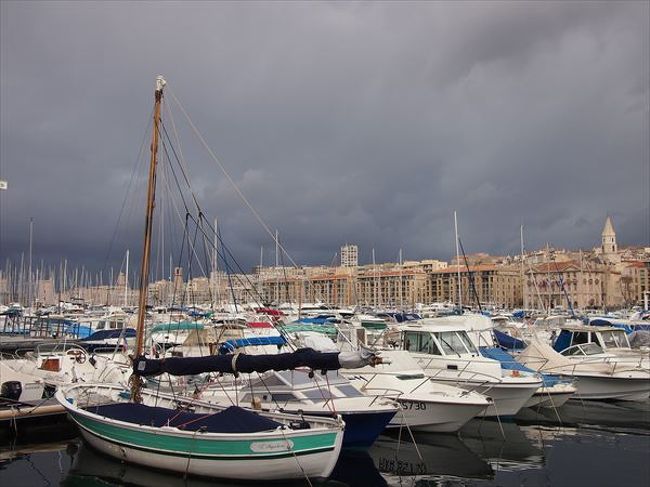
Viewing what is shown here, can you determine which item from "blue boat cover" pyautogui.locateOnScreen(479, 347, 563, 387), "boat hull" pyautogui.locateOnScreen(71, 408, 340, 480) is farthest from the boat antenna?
"blue boat cover" pyautogui.locateOnScreen(479, 347, 563, 387)

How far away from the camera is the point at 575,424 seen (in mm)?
21422

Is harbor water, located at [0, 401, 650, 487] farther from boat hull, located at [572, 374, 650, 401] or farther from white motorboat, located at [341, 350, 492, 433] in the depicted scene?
boat hull, located at [572, 374, 650, 401]

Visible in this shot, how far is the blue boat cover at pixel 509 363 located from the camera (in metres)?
23.0

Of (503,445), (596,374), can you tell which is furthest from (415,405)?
(596,374)

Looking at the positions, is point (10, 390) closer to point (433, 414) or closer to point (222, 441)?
point (222, 441)

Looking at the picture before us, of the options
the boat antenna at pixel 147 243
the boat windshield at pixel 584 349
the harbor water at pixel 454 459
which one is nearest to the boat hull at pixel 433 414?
the harbor water at pixel 454 459

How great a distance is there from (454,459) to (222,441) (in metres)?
7.26

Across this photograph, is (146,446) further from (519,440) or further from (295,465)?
(519,440)

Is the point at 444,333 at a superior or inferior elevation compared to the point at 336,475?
superior

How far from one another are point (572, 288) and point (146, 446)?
199 meters

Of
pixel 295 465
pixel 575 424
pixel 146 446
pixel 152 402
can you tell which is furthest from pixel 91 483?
pixel 575 424

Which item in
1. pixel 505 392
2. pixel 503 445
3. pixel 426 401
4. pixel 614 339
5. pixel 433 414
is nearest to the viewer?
pixel 426 401

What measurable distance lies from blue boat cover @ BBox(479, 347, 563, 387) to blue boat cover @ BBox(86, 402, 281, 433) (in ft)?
41.5

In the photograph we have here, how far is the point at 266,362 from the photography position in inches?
564
